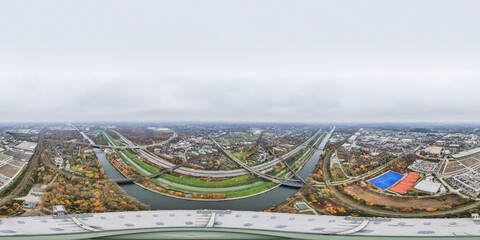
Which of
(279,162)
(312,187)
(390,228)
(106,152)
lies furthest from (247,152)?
(106,152)

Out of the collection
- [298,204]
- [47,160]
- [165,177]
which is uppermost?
[47,160]

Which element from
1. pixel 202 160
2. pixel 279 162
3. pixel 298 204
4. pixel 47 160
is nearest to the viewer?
pixel 298 204

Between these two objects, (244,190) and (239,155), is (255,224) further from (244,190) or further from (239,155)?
(239,155)

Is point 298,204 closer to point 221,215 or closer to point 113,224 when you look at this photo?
point 221,215

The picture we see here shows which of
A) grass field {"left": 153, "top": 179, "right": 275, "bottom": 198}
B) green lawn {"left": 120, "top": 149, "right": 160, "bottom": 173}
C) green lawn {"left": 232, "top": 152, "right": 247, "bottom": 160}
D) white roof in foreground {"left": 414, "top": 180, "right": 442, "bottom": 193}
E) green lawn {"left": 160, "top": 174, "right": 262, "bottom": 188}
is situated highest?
green lawn {"left": 232, "top": 152, "right": 247, "bottom": 160}

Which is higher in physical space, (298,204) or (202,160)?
(202,160)

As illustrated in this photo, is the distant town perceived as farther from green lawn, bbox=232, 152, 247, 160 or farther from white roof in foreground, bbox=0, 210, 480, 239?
white roof in foreground, bbox=0, 210, 480, 239

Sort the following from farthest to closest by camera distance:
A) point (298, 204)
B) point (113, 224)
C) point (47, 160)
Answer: point (47, 160) → point (298, 204) → point (113, 224)

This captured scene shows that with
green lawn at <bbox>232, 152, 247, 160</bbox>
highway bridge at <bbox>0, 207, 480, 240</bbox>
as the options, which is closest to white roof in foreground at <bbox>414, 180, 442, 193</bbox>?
highway bridge at <bbox>0, 207, 480, 240</bbox>
